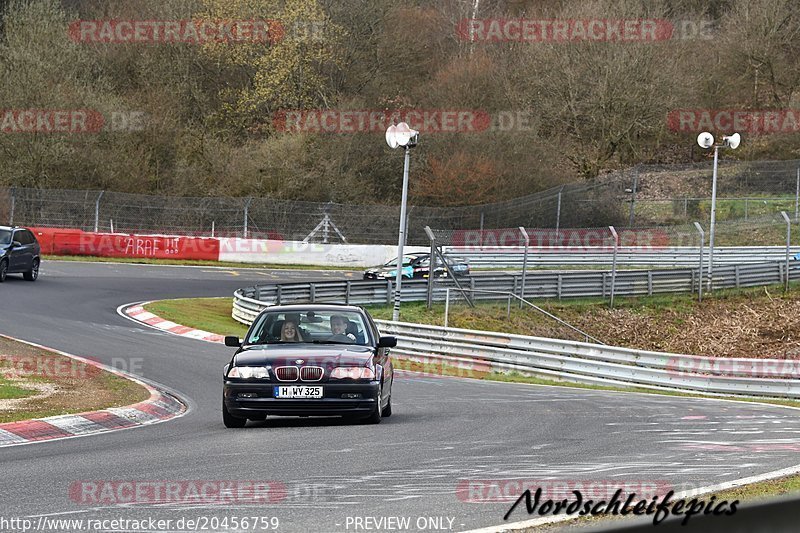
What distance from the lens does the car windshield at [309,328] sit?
503 inches

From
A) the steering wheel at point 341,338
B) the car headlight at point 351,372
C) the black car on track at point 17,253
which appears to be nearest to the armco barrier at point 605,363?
the steering wheel at point 341,338

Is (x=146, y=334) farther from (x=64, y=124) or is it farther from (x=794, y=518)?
(x=64, y=124)

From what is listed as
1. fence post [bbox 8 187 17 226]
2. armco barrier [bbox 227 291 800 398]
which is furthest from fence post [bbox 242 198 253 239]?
armco barrier [bbox 227 291 800 398]

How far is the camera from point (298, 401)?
11805 millimetres

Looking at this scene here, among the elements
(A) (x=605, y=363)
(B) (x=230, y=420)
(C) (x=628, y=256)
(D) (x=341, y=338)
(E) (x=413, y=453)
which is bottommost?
(A) (x=605, y=363)

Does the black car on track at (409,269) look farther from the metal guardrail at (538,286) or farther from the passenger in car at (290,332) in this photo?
the passenger in car at (290,332)

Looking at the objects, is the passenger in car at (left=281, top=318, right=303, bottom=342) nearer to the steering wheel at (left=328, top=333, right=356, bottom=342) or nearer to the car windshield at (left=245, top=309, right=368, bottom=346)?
the car windshield at (left=245, top=309, right=368, bottom=346)

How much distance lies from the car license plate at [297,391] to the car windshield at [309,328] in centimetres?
96

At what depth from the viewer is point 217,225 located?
4678 centimetres

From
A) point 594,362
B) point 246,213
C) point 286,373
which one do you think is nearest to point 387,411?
point 286,373

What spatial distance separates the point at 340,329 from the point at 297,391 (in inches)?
52.1

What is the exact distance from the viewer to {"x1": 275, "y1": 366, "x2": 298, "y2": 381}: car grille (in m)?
11.8

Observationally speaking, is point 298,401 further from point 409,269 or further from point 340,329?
point 409,269

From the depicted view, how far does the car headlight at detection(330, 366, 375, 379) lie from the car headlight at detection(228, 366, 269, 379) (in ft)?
2.32
